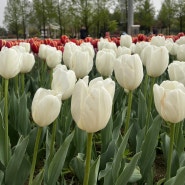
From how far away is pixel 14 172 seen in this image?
1.76 metres

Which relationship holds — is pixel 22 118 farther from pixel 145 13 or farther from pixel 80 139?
pixel 145 13

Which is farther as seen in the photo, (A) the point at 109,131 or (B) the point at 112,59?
(B) the point at 112,59

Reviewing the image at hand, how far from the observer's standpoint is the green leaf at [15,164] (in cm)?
168

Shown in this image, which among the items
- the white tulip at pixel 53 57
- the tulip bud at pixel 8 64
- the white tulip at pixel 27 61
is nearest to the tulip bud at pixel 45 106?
the tulip bud at pixel 8 64

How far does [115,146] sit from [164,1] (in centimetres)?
3883

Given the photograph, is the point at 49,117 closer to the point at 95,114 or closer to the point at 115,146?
the point at 95,114

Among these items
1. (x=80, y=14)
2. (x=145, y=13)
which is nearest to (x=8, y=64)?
(x=80, y=14)

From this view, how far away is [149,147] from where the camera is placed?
6.66 feet

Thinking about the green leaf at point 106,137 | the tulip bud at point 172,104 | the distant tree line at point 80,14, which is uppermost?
the distant tree line at point 80,14

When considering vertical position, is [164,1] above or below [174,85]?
above

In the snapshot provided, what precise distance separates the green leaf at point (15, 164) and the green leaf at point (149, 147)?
681 millimetres

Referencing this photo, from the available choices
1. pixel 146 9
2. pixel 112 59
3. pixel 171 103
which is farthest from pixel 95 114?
pixel 146 9

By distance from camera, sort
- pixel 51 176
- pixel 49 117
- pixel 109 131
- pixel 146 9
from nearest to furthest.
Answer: pixel 49 117 → pixel 51 176 → pixel 109 131 → pixel 146 9

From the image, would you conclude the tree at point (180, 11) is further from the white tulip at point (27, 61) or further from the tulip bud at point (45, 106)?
the tulip bud at point (45, 106)
